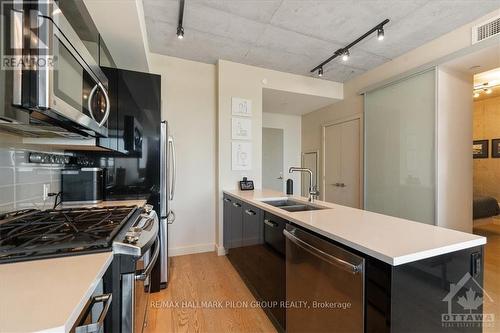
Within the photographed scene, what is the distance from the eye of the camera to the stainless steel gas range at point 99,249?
781 mm

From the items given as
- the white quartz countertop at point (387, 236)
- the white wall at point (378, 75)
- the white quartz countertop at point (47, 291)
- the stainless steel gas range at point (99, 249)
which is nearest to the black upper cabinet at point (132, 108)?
the stainless steel gas range at point (99, 249)

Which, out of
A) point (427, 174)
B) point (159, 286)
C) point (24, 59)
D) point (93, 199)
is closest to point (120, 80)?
point (93, 199)

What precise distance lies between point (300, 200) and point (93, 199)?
1914 mm

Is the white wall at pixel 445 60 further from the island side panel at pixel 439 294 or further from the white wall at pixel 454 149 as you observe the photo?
the island side panel at pixel 439 294

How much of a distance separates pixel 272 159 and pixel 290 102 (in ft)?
4.44

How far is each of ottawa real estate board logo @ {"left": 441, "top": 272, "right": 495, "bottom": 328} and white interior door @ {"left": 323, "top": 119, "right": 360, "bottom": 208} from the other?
285cm

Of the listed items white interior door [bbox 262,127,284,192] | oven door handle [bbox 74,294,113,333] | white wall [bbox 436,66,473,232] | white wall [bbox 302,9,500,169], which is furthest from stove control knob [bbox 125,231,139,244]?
white interior door [bbox 262,127,284,192]

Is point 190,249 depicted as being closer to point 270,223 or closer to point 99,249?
point 270,223

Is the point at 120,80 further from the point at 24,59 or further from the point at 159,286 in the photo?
the point at 159,286

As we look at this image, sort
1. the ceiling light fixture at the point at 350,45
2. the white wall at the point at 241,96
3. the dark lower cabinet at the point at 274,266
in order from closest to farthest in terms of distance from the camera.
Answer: the dark lower cabinet at the point at 274,266, the ceiling light fixture at the point at 350,45, the white wall at the point at 241,96

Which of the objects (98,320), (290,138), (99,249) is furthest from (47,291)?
(290,138)

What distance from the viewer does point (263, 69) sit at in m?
3.45

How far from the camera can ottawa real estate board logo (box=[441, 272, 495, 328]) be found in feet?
3.28

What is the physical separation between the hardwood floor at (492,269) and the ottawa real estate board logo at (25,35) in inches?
122
